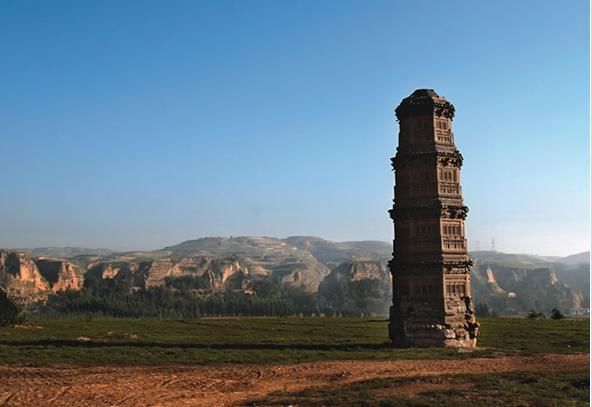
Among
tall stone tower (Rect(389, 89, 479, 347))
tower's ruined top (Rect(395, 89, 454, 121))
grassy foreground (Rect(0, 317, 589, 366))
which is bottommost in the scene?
grassy foreground (Rect(0, 317, 589, 366))

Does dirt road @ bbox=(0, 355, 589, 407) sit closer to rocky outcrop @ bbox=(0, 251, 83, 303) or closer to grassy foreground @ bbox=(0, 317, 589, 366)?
grassy foreground @ bbox=(0, 317, 589, 366)

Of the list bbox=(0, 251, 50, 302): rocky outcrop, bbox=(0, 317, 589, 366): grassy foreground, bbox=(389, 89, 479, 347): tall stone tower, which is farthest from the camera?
bbox=(0, 251, 50, 302): rocky outcrop

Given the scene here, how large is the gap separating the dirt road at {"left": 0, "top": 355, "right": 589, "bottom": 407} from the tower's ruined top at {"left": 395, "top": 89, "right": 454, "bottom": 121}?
14.7 meters

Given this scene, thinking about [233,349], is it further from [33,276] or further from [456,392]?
[33,276]

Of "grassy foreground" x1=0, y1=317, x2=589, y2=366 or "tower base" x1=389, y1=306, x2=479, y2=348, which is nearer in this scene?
"grassy foreground" x1=0, y1=317, x2=589, y2=366

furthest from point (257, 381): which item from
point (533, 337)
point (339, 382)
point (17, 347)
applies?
point (533, 337)

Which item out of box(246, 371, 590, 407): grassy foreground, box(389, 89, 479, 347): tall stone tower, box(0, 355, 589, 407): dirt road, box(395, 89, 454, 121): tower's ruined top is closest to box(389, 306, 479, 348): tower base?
box(389, 89, 479, 347): tall stone tower

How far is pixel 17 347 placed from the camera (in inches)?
1260

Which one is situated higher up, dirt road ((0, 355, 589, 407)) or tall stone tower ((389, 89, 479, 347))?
tall stone tower ((389, 89, 479, 347))

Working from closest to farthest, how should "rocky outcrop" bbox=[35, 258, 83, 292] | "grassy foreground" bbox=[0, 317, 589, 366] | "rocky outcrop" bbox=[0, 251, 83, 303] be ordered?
"grassy foreground" bbox=[0, 317, 589, 366] < "rocky outcrop" bbox=[0, 251, 83, 303] < "rocky outcrop" bbox=[35, 258, 83, 292]

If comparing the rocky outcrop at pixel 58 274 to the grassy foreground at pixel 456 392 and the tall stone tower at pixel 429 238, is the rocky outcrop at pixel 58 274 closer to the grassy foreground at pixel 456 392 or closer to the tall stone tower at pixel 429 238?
the tall stone tower at pixel 429 238

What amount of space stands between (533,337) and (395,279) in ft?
44.3

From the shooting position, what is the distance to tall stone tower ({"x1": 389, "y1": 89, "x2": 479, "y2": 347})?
33.7 metres

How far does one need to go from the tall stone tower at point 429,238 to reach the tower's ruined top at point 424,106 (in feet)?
0.20
